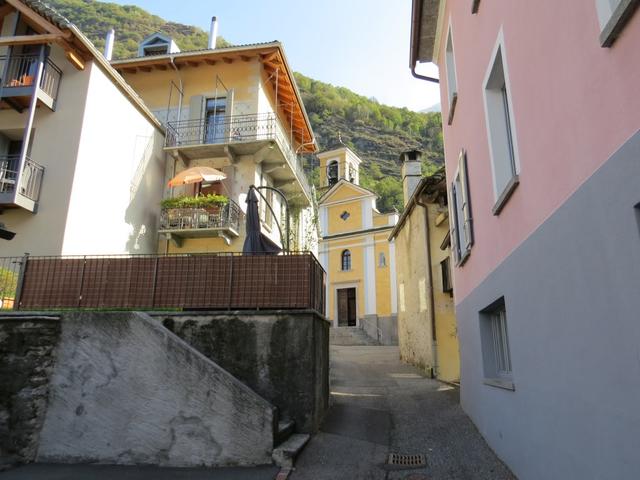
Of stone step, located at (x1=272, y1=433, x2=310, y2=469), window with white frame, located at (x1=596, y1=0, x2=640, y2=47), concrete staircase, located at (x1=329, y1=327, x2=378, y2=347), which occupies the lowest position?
stone step, located at (x1=272, y1=433, x2=310, y2=469)

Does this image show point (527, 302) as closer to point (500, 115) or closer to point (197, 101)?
point (500, 115)

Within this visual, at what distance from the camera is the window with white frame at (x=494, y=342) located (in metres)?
6.37

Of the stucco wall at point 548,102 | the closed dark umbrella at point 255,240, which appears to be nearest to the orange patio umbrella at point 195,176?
the closed dark umbrella at point 255,240

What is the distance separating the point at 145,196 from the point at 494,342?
12039mm

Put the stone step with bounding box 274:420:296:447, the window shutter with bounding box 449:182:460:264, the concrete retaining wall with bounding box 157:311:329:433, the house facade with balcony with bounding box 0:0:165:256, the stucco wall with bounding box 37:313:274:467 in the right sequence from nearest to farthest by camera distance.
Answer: the stucco wall with bounding box 37:313:274:467 < the stone step with bounding box 274:420:296:447 < the concrete retaining wall with bounding box 157:311:329:433 < the window shutter with bounding box 449:182:460:264 < the house facade with balcony with bounding box 0:0:165:256

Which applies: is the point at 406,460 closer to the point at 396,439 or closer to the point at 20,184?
the point at 396,439

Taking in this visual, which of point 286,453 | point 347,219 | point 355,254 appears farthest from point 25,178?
point 347,219

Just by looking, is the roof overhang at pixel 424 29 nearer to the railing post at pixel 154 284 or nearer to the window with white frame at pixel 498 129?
the window with white frame at pixel 498 129

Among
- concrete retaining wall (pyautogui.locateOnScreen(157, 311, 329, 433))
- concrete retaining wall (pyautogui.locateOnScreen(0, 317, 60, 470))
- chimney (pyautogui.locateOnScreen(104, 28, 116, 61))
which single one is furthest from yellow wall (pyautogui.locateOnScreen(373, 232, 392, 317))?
concrete retaining wall (pyautogui.locateOnScreen(0, 317, 60, 470))

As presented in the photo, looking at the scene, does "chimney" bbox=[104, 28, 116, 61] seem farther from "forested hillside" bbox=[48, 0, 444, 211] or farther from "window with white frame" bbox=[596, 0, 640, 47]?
"forested hillside" bbox=[48, 0, 444, 211]

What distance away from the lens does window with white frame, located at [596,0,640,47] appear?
7.72 feet

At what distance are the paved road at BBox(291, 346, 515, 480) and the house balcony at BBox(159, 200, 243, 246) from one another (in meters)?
6.43

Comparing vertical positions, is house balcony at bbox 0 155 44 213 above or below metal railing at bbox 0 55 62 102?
below

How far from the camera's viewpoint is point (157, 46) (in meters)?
18.2
